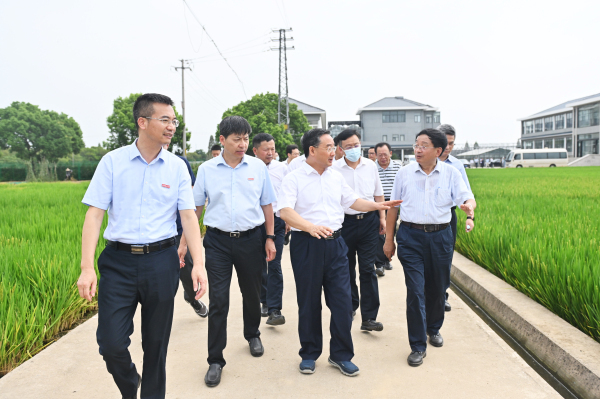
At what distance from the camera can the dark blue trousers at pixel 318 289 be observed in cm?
363

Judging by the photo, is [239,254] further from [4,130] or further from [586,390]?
[4,130]

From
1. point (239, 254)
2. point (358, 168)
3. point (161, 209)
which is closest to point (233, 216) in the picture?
point (239, 254)

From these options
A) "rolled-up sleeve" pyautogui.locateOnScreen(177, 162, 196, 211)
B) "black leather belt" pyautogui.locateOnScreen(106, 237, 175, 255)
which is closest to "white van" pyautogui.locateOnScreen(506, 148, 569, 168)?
"rolled-up sleeve" pyautogui.locateOnScreen(177, 162, 196, 211)

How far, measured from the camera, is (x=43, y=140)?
212 feet

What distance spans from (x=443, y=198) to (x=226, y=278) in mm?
1952

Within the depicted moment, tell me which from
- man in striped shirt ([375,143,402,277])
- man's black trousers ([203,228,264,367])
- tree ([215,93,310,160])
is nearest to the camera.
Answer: man's black trousers ([203,228,264,367])

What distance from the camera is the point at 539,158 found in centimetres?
5884

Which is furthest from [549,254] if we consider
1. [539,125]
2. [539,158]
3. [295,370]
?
[539,125]

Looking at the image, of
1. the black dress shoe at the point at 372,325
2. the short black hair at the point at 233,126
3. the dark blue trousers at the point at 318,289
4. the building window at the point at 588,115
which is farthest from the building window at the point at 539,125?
the short black hair at the point at 233,126

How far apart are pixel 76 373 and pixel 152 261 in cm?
146

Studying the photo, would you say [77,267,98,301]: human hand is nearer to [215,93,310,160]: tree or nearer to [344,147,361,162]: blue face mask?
[344,147,361,162]: blue face mask

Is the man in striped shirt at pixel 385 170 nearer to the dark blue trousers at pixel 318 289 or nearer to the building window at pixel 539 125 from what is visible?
the dark blue trousers at pixel 318 289

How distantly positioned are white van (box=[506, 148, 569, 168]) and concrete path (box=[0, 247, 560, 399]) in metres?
60.4

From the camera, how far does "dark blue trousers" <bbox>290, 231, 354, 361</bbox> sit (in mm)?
3635
